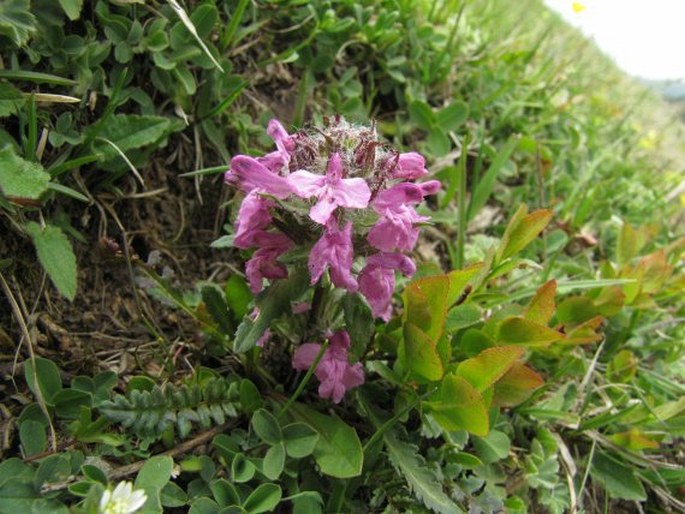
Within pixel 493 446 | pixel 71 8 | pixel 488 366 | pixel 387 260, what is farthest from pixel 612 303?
pixel 71 8

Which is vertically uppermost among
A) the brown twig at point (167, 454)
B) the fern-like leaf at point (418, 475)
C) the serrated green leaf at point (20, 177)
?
the serrated green leaf at point (20, 177)

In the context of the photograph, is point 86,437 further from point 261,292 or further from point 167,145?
point 167,145

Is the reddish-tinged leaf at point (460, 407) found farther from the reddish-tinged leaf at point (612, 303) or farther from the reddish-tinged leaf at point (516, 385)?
the reddish-tinged leaf at point (612, 303)

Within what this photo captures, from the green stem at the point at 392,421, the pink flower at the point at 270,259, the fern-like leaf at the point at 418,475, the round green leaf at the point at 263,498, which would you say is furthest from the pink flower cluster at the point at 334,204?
the round green leaf at the point at 263,498

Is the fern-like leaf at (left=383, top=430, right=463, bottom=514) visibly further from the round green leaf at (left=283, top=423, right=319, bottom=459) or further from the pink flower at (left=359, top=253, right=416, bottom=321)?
the pink flower at (left=359, top=253, right=416, bottom=321)

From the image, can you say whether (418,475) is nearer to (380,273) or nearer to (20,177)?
(380,273)

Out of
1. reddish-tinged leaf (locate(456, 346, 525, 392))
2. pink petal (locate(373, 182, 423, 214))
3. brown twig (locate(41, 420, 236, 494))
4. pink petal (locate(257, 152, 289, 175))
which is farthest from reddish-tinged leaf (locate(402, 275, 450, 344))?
brown twig (locate(41, 420, 236, 494))

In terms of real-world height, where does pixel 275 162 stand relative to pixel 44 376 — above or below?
above
